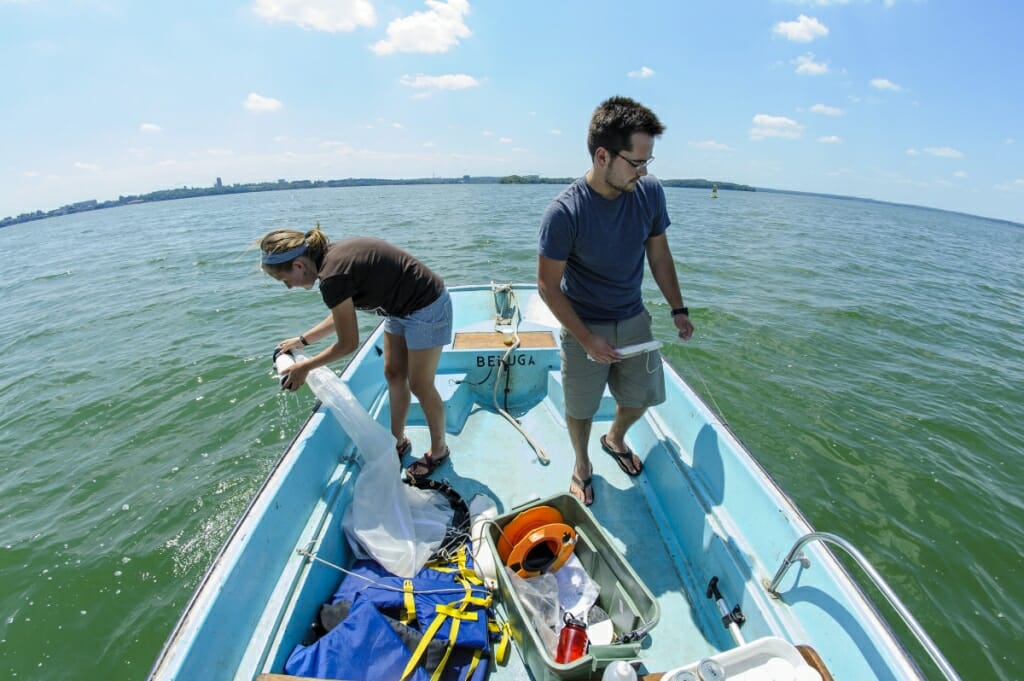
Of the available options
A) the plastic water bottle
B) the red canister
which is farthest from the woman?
the plastic water bottle

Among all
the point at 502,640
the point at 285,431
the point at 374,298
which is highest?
the point at 374,298

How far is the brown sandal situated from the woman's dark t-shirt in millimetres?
1133

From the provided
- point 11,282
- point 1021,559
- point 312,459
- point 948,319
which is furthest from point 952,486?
point 11,282

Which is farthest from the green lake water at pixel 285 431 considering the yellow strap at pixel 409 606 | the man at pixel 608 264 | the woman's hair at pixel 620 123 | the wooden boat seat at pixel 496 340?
the woman's hair at pixel 620 123

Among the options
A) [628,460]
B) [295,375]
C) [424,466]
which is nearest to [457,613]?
[424,466]

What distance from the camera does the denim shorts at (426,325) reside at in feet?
8.15

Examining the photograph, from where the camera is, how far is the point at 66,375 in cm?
676

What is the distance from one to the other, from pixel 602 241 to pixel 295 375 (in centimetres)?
169

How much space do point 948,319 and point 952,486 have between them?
7.24 m

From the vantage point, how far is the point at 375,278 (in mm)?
2230

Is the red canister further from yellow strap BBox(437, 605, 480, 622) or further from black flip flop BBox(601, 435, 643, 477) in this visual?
black flip flop BBox(601, 435, 643, 477)

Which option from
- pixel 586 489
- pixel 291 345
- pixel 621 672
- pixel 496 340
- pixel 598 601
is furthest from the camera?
pixel 496 340

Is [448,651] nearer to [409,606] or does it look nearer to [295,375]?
[409,606]

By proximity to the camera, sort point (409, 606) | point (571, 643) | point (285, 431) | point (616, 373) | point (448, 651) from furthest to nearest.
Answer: point (285, 431) → point (616, 373) → point (409, 606) → point (448, 651) → point (571, 643)
